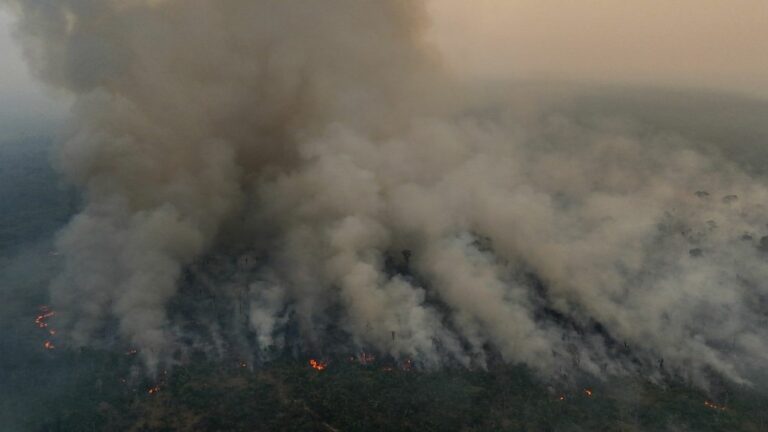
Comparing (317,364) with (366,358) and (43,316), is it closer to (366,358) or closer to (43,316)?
(366,358)

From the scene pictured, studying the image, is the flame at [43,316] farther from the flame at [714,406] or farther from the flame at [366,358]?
the flame at [714,406]

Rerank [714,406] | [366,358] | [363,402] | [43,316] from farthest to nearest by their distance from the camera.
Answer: [43,316] < [366,358] < [714,406] < [363,402]

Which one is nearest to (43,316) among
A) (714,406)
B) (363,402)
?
(363,402)

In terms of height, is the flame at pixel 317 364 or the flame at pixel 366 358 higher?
the flame at pixel 366 358

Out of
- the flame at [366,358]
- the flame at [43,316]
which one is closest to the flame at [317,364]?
the flame at [366,358]

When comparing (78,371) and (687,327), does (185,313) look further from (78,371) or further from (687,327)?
(687,327)

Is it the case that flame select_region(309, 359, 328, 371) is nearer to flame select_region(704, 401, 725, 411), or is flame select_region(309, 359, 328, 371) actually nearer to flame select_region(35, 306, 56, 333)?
flame select_region(35, 306, 56, 333)

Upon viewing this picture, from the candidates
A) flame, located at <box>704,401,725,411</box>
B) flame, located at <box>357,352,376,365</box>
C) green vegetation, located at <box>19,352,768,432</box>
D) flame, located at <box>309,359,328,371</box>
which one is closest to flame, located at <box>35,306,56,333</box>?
green vegetation, located at <box>19,352,768,432</box>

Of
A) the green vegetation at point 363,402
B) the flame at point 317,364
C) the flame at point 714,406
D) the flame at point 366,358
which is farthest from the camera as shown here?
the flame at point 366,358

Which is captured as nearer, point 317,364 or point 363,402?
point 363,402
